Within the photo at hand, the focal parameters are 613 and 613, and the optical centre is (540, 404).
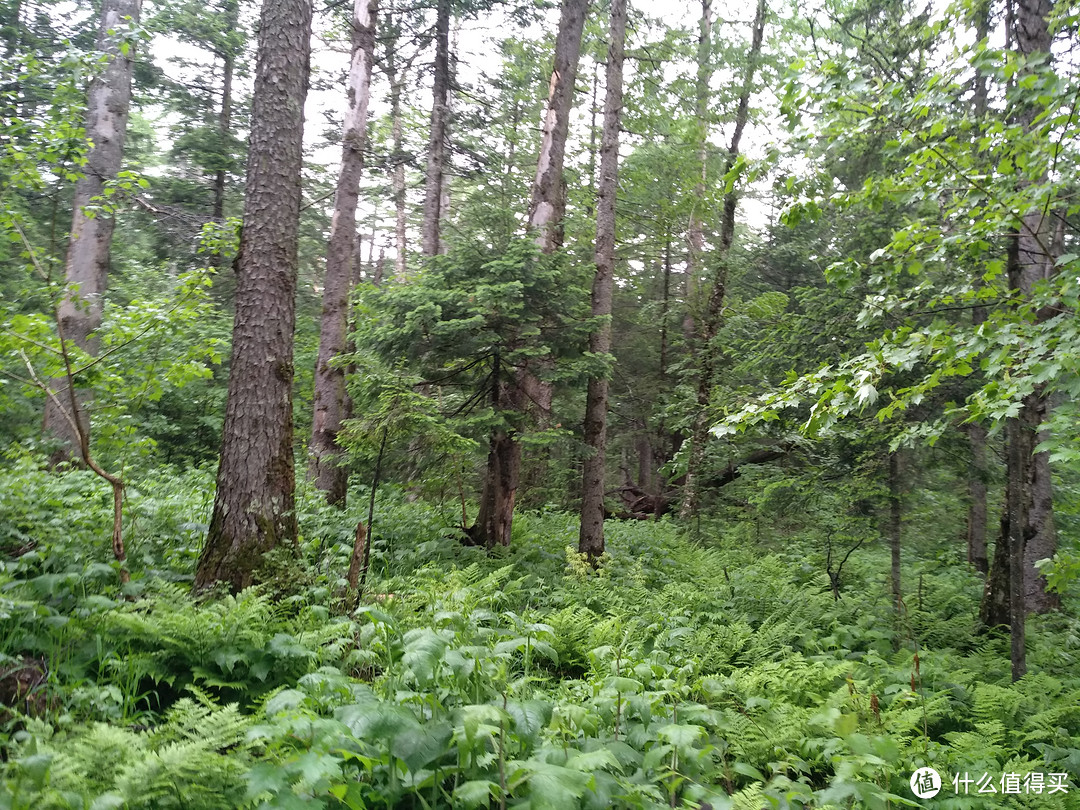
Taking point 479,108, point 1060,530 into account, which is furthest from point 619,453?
point 1060,530

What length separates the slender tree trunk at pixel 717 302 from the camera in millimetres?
12188

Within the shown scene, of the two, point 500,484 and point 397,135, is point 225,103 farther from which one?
point 500,484

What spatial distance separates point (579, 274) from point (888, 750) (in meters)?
6.42

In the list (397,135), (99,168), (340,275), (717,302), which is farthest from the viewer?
(397,135)

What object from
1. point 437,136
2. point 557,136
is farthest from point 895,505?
point 437,136

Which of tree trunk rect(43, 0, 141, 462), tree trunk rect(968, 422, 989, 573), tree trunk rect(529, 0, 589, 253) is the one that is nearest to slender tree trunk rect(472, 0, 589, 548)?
tree trunk rect(529, 0, 589, 253)

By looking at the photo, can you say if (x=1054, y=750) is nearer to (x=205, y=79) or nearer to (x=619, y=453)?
(x=619, y=453)

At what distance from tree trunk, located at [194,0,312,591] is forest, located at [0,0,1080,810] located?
0.10 ft

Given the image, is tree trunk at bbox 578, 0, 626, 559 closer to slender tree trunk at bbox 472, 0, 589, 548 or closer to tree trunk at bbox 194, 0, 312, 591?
slender tree trunk at bbox 472, 0, 589, 548

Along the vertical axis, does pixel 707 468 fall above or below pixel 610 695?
above

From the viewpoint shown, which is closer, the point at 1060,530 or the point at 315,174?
the point at 1060,530

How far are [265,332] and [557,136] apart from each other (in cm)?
602

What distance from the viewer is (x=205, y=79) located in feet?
53.4

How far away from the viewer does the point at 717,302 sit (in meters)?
13.0
